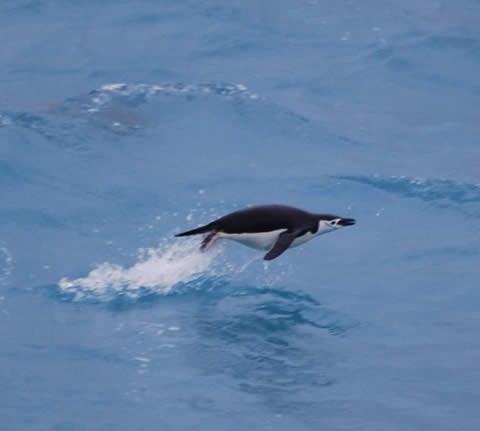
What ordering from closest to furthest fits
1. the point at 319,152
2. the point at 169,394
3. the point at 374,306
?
the point at 169,394 → the point at 374,306 → the point at 319,152

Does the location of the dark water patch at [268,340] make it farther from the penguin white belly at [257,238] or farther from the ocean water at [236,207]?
the penguin white belly at [257,238]

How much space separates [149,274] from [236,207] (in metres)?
2.05

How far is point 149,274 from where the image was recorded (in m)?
11.3

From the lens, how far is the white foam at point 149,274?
11.0 metres

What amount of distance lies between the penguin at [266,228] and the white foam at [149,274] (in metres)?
0.92

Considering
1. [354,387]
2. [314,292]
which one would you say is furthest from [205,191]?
[354,387]

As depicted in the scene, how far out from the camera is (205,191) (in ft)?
43.8

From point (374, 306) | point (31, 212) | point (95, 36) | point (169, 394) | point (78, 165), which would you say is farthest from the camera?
point (95, 36)

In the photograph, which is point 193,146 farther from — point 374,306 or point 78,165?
point 374,306

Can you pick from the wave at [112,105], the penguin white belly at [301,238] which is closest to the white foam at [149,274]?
the penguin white belly at [301,238]

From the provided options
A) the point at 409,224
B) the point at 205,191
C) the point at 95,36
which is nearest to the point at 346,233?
the point at 409,224

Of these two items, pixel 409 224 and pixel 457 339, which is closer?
pixel 457 339

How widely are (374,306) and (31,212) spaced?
3609mm

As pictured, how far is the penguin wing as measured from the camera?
9922 millimetres
